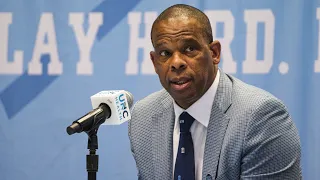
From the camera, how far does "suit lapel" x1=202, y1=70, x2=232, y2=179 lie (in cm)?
213

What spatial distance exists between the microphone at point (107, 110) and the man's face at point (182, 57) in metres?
0.20

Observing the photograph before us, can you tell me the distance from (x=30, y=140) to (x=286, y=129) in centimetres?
185

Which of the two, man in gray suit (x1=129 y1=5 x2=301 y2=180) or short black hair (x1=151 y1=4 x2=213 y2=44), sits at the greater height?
short black hair (x1=151 y1=4 x2=213 y2=44)

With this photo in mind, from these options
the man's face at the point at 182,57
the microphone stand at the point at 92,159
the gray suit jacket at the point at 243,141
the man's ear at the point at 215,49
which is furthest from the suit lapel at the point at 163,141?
the microphone stand at the point at 92,159

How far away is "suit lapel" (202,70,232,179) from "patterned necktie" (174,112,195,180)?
0.06 meters

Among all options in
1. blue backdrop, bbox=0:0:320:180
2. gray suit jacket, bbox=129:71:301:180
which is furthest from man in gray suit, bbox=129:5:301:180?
blue backdrop, bbox=0:0:320:180

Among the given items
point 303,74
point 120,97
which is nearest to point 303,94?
point 303,74

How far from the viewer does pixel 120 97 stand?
6.64 feet

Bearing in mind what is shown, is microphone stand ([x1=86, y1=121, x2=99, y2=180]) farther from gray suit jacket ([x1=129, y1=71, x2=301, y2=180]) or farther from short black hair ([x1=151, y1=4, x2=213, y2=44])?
short black hair ([x1=151, y1=4, x2=213, y2=44])

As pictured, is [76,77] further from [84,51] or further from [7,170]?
[7,170]

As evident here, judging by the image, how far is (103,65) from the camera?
3.36m

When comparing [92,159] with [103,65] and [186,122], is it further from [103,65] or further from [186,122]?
[103,65]

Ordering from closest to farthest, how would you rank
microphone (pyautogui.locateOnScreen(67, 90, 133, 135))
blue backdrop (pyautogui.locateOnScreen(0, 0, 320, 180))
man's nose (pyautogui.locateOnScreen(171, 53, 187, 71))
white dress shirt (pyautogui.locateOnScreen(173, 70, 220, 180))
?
microphone (pyautogui.locateOnScreen(67, 90, 133, 135)) → man's nose (pyautogui.locateOnScreen(171, 53, 187, 71)) → white dress shirt (pyautogui.locateOnScreen(173, 70, 220, 180)) → blue backdrop (pyautogui.locateOnScreen(0, 0, 320, 180))

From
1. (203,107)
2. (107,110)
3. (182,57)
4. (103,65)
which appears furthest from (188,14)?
(103,65)
